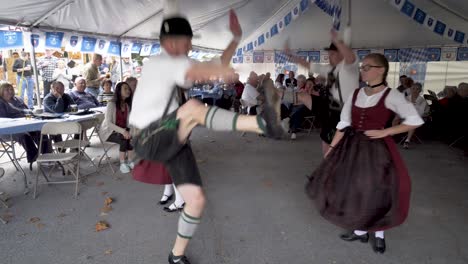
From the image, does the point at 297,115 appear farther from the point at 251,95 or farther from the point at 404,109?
the point at 404,109

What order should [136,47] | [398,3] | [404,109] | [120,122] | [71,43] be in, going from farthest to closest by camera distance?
1. [136,47]
2. [398,3]
3. [71,43]
4. [120,122]
5. [404,109]

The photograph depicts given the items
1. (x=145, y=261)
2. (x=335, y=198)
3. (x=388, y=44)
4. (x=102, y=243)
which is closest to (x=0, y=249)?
(x=102, y=243)

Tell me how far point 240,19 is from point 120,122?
696cm

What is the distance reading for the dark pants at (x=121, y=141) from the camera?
4.67 metres

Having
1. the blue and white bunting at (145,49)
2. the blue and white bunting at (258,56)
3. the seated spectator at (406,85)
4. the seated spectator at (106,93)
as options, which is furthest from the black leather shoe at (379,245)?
the blue and white bunting at (258,56)

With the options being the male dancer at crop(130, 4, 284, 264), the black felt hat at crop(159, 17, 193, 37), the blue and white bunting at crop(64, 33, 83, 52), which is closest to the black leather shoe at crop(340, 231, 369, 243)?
the male dancer at crop(130, 4, 284, 264)

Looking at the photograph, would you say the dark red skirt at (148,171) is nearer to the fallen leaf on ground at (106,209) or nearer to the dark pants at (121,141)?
the fallen leaf on ground at (106,209)

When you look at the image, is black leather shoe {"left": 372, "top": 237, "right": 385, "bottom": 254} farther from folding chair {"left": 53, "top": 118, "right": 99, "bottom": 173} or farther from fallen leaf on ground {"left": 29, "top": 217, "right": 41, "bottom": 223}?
folding chair {"left": 53, "top": 118, "right": 99, "bottom": 173}

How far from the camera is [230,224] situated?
2.98m

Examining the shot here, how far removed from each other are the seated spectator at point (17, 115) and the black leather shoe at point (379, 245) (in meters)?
4.66

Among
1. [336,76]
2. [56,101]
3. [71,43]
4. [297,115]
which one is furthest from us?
[297,115]

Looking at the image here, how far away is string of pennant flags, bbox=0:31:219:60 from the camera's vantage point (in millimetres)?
5551

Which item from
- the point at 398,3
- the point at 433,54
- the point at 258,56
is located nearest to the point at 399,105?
the point at 398,3

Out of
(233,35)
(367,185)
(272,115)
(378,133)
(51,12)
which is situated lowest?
(367,185)
